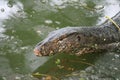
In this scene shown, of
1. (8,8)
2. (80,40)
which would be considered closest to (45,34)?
(80,40)

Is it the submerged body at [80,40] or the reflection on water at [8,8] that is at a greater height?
the reflection on water at [8,8]

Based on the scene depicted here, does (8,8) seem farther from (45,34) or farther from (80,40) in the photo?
(80,40)

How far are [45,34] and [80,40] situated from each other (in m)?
1.06

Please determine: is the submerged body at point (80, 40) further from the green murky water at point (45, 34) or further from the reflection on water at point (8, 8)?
the reflection on water at point (8, 8)

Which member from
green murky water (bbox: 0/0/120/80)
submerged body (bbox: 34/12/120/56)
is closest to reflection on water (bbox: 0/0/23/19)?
green murky water (bbox: 0/0/120/80)

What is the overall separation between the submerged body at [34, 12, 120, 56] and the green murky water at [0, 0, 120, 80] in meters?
0.21

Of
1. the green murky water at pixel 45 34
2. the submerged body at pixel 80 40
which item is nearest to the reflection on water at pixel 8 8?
the green murky water at pixel 45 34

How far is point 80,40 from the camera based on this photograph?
19.2ft

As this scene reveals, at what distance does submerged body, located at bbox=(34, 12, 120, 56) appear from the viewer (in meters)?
5.52

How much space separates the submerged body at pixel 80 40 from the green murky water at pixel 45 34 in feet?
0.70

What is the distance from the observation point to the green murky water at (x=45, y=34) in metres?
5.61

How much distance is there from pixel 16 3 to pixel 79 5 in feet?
5.14

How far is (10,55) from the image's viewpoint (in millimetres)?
5922

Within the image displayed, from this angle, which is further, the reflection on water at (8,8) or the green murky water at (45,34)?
the reflection on water at (8,8)
